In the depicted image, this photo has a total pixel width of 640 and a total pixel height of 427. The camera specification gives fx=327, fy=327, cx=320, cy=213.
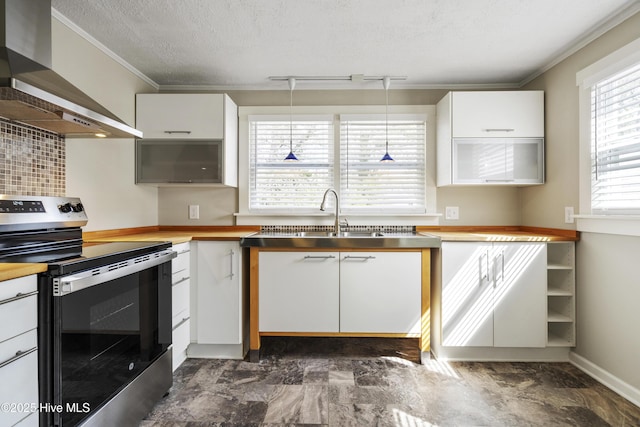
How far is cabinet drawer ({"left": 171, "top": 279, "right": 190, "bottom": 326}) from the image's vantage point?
212cm

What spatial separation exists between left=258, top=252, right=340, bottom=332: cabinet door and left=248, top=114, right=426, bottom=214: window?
2.23ft

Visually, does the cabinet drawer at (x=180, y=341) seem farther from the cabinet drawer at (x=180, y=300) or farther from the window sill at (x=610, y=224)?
the window sill at (x=610, y=224)

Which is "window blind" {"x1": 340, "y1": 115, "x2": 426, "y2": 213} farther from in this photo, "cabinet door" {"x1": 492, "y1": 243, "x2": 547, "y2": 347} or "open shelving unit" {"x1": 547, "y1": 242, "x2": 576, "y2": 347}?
"open shelving unit" {"x1": 547, "y1": 242, "x2": 576, "y2": 347}

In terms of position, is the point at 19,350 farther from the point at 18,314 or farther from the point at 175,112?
the point at 175,112

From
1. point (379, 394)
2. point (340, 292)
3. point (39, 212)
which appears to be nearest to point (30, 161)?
point (39, 212)

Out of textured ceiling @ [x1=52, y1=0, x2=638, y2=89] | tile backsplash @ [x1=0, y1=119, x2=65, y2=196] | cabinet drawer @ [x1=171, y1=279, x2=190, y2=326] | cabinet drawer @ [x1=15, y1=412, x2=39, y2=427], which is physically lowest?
cabinet drawer @ [x1=15, y1=412, x2=39, y2=427]

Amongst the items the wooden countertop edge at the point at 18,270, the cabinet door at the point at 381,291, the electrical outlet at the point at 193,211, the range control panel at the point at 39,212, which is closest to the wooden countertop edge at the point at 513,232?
the cabinet door at the point at 381,291

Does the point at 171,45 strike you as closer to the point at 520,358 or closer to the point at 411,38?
the point at 411,38

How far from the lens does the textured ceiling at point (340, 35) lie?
73.2 inches

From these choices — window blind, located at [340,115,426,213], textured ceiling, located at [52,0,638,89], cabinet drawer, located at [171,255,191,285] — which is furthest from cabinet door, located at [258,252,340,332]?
textured ceiling, located at [52,0,638,89]

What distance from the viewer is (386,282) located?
2.38m

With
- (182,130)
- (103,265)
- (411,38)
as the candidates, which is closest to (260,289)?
(103,265)

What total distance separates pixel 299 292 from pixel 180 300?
0.82 metres

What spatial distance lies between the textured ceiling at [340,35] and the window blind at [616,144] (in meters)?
0.41
